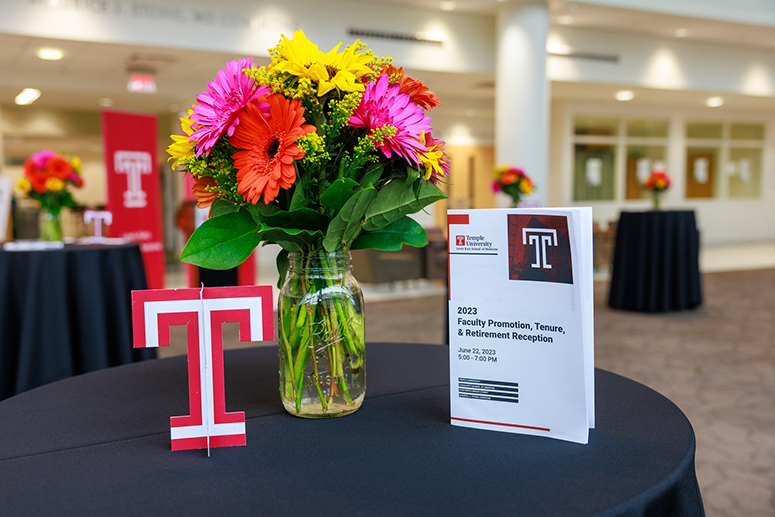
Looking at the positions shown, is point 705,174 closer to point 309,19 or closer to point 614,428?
point 309,19

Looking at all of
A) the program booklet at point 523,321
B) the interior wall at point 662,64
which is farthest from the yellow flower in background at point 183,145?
the interior wall at point 662,64

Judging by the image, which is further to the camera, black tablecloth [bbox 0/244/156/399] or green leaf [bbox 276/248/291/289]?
black tablecloth [bbox 0/244/156/399]

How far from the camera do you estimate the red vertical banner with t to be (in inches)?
248

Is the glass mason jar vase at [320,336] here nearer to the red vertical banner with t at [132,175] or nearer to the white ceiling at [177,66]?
the red vertical banner with t at [132,175]

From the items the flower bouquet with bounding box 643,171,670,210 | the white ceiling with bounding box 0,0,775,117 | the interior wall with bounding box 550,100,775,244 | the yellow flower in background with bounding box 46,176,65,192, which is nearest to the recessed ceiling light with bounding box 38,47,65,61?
the white ceiling with bounding box 0,0,775,117

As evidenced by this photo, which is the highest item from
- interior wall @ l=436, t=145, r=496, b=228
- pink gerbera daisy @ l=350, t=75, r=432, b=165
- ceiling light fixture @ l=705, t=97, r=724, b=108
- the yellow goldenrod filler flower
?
ceiling light fixture @ l=705, t=97, r=724, b=108

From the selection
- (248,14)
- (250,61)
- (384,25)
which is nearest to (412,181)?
(250,61)

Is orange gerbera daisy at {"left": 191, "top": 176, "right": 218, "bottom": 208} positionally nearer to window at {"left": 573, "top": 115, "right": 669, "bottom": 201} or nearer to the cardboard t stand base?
the cardboard t stand base

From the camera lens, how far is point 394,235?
1.09 metres

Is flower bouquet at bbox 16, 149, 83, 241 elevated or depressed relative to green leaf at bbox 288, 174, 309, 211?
elevated

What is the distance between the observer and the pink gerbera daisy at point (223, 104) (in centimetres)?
94

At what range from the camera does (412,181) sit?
974 millimetres

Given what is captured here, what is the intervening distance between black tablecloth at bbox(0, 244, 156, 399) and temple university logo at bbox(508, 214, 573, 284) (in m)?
2.63

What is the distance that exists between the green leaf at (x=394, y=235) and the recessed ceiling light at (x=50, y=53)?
7641 mm
